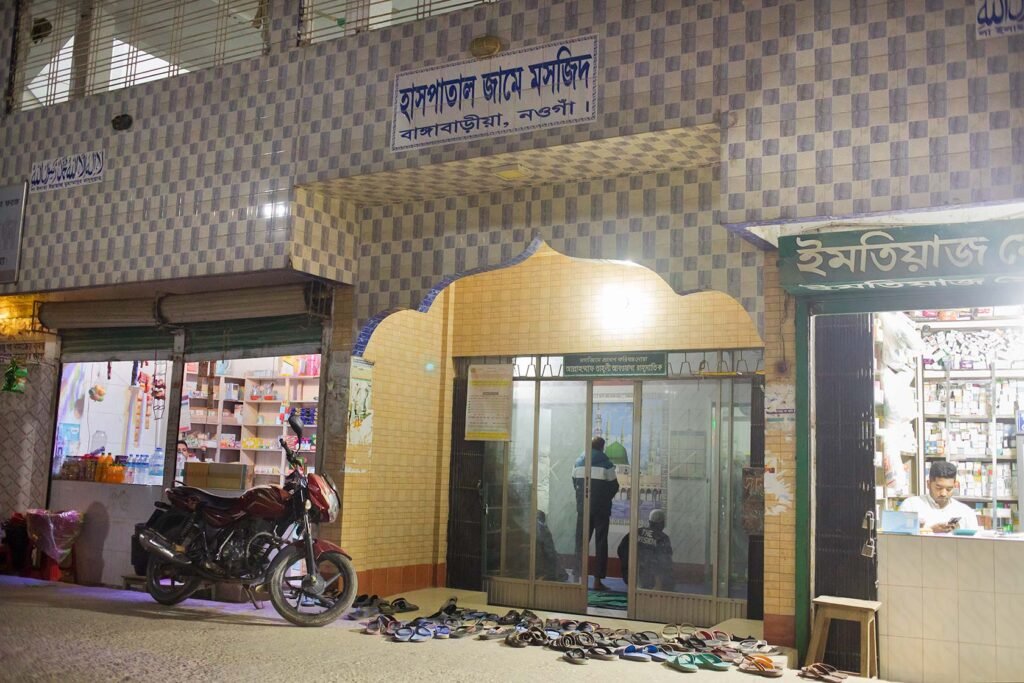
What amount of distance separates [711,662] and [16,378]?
7914 mm

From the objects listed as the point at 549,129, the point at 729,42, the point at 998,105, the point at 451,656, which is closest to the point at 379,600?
the point at 451,656

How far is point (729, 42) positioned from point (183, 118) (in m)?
4.82

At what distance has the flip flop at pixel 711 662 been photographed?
5.96 m

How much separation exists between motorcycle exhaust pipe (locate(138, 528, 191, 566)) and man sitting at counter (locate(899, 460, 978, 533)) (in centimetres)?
536

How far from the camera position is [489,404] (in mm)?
9500

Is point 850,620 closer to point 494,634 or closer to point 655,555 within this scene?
point 494,634

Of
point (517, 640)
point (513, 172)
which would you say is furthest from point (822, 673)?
point (513, 172)

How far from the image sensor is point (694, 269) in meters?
6.84

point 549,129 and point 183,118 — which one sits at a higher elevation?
point 183,118

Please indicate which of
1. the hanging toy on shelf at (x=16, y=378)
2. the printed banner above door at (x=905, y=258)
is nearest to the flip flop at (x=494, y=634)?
the printed banner above door at (x=905, y=258)

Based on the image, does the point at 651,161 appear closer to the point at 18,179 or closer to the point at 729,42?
the point at 729,42

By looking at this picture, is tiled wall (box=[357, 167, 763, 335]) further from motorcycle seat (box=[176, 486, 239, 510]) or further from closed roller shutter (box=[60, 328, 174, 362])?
closed roller shutter (box=[60, 328, 174, 362])

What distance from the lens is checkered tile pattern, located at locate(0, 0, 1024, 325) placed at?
5512mm

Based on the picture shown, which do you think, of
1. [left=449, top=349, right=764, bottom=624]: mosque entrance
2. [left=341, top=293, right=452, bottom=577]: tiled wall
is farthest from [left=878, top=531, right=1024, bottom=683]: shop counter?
[left=341, top=293, right=452, bottom=577]: tiled wall
